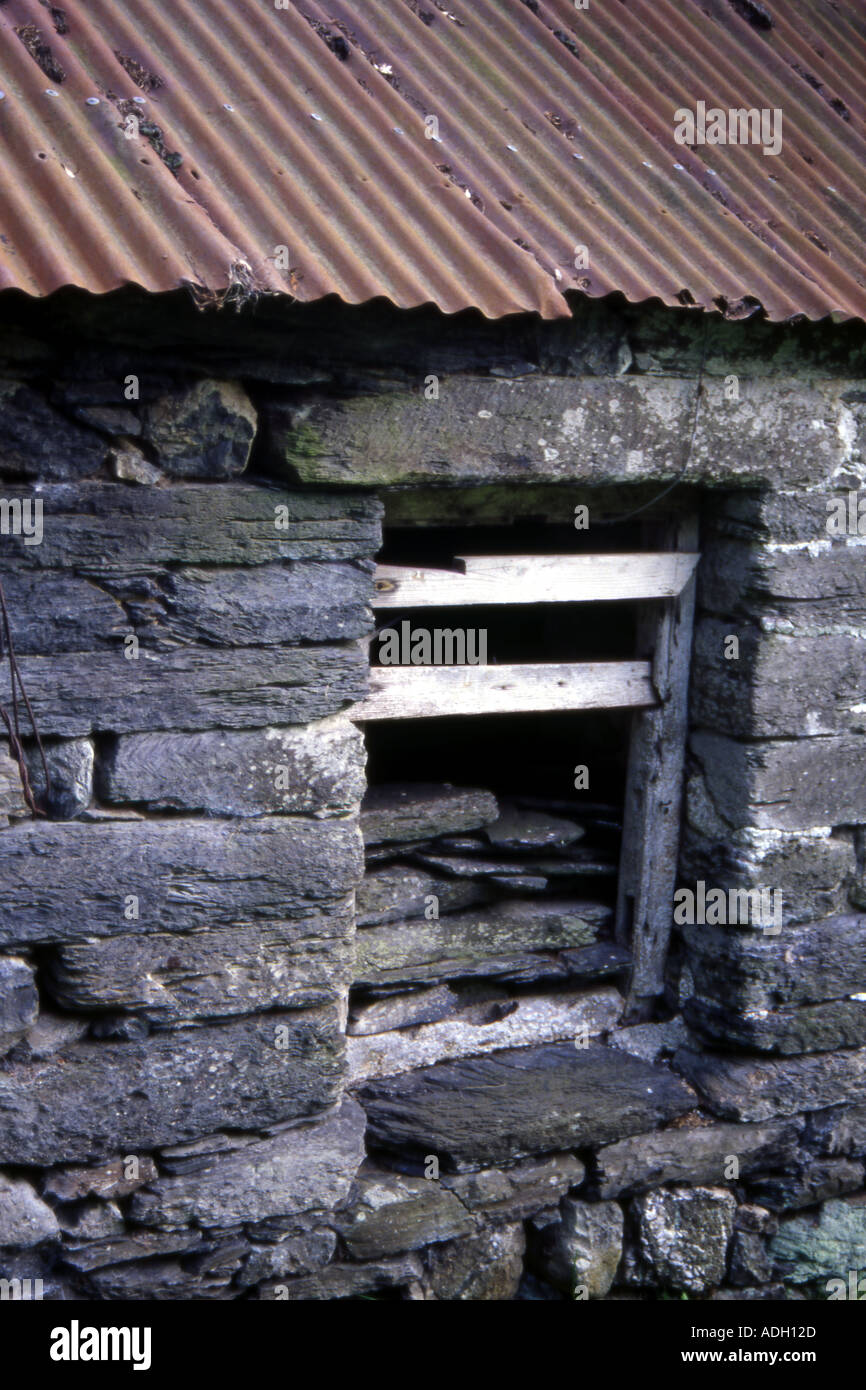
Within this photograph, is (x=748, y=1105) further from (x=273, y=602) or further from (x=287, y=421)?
(x=287, y=421)

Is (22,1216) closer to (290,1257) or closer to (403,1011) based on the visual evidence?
(290,1257)

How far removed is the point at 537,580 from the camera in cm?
386

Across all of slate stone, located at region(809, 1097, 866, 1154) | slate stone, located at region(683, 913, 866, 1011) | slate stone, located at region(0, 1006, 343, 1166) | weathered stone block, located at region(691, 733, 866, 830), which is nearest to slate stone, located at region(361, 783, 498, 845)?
slate stone, located at region(0, 1006, 343, 1166)

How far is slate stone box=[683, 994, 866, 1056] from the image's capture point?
4199mm

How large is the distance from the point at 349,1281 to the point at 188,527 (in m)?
2.27

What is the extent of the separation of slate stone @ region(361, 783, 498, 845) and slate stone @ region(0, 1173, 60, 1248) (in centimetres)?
133

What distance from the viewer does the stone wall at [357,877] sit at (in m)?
3.22

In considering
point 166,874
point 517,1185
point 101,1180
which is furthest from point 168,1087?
point 517,1185

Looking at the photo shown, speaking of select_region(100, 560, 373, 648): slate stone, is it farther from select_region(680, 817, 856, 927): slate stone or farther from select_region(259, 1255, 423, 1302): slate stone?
select_region(259, 1255, 423, 1302): slate stone

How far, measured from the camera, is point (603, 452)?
3629 millimetres

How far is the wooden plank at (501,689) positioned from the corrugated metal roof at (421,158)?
1100 mm
